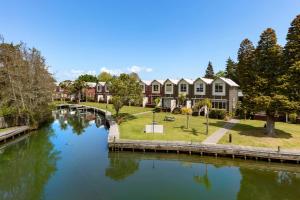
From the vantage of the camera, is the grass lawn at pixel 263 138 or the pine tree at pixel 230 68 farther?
the pine tree at pixel 230 68

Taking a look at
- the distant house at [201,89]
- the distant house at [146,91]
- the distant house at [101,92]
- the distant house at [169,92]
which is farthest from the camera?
the distant house at [101,92]

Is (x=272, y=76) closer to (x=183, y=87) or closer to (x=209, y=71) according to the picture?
(x=183, y=87)

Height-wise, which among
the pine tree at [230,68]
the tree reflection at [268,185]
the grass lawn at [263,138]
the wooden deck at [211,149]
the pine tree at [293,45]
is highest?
the pine tree at [230,68]

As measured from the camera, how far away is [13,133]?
109 ft

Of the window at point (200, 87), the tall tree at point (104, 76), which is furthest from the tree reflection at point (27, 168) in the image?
the tall tree at point (104, 76)

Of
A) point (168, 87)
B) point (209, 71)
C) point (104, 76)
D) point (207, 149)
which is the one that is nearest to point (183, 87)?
point (168, 87)

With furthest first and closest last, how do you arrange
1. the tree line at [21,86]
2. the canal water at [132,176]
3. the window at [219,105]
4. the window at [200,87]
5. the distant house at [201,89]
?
the window at [200,87] → the distant house at [201,89] → the window at [219,105] → the tree line at [21,86] → the canal water at [132,176]

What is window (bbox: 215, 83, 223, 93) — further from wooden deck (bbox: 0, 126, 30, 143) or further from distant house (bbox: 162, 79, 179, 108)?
wooden deck (bbox: 0, 126, 30, 143)

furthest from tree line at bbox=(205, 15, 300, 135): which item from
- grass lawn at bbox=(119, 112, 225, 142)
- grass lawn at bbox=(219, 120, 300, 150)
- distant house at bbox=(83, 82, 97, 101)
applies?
distant house at bbox=(83, 82, 97, 101)

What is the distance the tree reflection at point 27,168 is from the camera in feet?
58.8

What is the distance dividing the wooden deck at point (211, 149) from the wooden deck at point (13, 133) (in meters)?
14.8

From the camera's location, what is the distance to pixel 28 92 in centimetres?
3766

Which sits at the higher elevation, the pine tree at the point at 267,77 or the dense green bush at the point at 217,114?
the pine tree at the point at 267,77

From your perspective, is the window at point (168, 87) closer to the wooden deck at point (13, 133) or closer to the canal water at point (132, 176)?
the canal water at point (132, 176)
